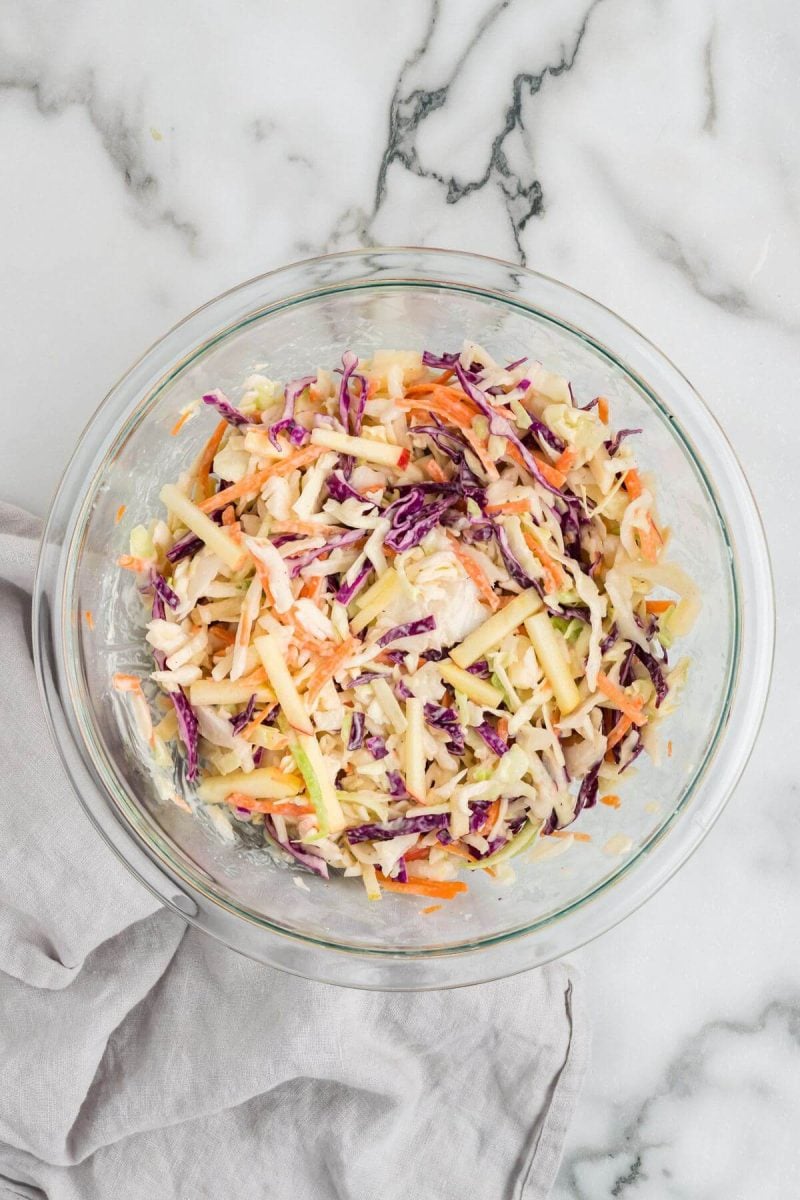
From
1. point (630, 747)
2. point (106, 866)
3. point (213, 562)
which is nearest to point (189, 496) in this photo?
point (213, 562)

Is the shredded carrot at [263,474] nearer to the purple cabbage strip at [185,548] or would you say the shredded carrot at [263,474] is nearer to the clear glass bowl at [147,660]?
the purple cabbage strip at [185,548]

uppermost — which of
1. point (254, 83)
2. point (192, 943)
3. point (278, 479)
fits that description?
point (254, 83)

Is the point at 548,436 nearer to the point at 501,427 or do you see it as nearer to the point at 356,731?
the point at 501,427

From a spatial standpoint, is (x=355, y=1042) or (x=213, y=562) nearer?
(x=213, y=562)

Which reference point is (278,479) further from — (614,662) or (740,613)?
(740,613)

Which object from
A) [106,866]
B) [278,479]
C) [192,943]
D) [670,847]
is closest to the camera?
[278,479]

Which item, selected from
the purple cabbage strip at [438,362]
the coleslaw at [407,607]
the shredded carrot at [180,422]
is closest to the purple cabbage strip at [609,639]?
the coleslaw at [407,607]

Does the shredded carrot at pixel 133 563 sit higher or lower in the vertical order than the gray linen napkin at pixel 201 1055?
higher

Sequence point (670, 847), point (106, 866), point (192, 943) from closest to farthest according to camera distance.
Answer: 1. point (670, 847)
2. point (106, 866)
3. point (192, 943)
